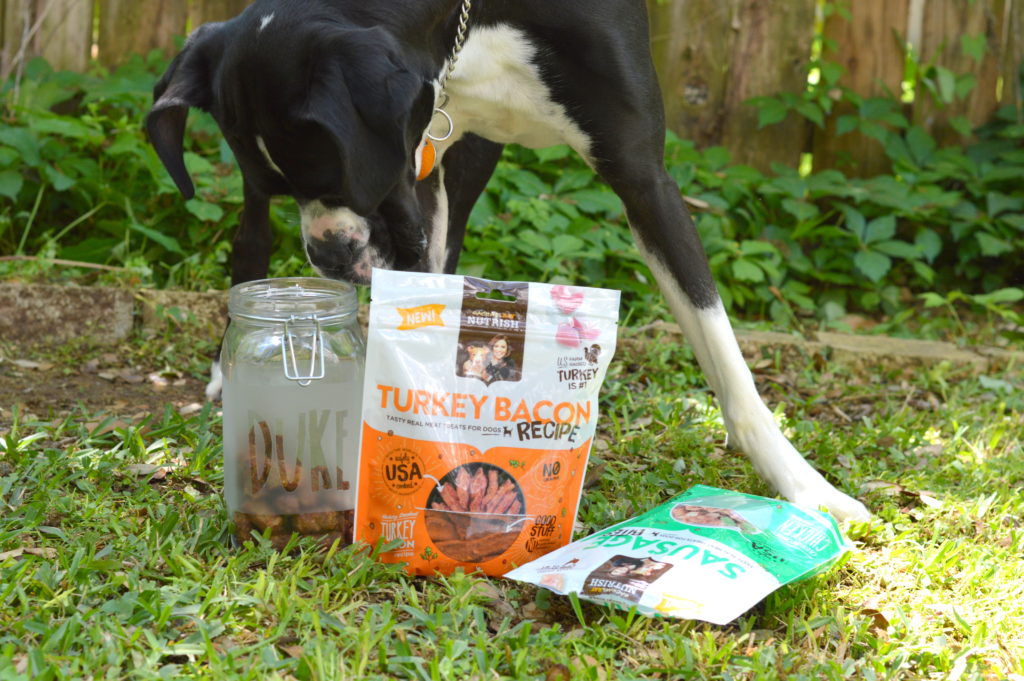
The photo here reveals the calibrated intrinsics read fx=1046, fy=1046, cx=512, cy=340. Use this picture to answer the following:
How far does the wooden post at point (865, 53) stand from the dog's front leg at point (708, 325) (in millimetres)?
2559

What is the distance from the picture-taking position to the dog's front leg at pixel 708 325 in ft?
7.43

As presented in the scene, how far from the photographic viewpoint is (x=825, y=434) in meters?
2.76

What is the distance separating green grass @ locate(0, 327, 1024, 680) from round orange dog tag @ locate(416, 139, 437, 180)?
0.79 m

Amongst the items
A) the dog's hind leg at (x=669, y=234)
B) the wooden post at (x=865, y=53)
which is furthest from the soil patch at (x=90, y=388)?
the wooden post at (x=865, y=53)

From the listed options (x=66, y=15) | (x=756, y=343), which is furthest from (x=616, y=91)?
(x=66, y=15)

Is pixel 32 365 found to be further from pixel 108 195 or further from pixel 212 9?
pixel 212 9

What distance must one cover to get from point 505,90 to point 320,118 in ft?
2.06

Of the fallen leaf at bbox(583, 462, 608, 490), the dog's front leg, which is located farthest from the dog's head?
the fallen leaf at bbox(583, 462, 608, 490)

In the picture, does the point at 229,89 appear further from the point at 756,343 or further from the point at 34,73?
the point at 34,73

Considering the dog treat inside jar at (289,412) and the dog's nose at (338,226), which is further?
the dog's nose at (338,226)

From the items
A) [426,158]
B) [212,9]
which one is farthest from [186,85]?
[212,9]

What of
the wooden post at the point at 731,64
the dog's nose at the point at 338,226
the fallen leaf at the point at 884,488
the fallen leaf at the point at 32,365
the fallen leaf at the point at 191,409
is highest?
the wooden post at the point at 731,64

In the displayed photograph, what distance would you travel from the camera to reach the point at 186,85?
214 cm

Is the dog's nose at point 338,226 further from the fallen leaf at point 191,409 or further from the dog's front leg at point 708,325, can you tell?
the fallen leaf at point 191,409
